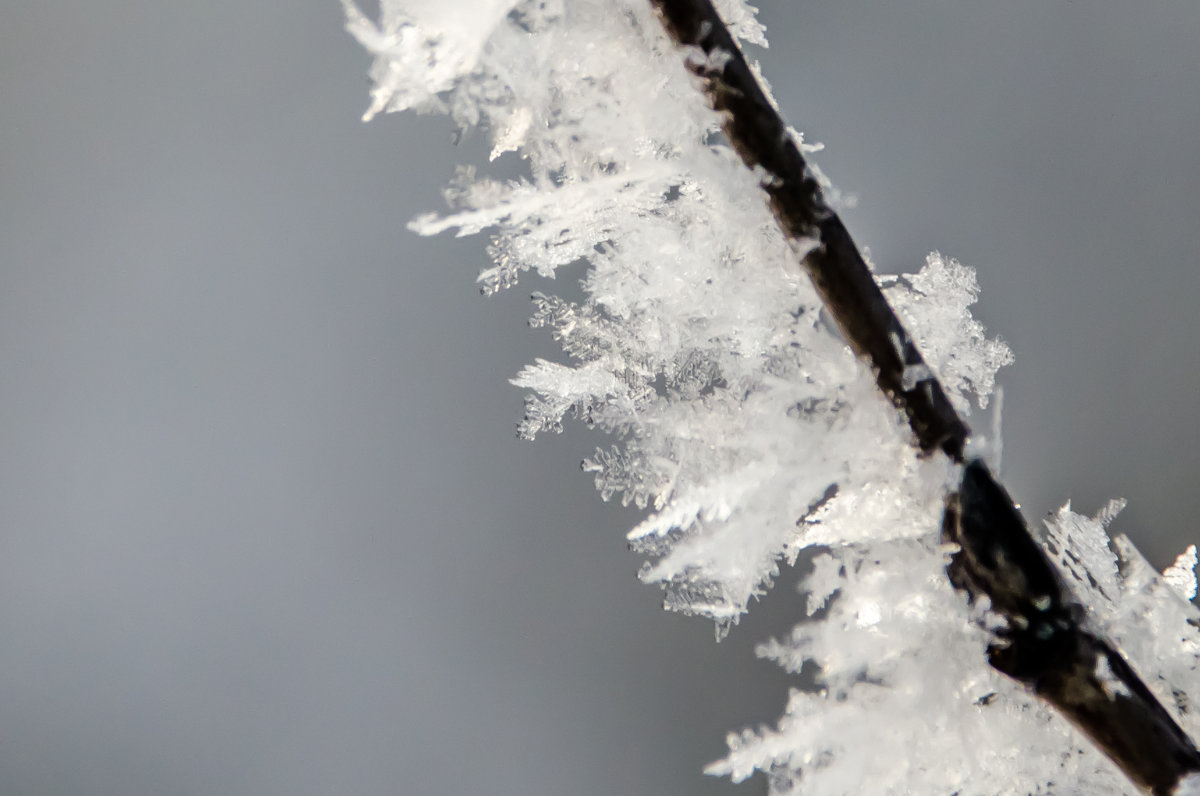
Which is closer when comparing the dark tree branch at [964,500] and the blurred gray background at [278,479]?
the dark tree branch at [964,500]

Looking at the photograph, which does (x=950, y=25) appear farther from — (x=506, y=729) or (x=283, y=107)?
(x=506, y=729)

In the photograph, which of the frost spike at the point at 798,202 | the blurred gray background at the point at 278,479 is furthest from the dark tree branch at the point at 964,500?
the blurred gray background at the point at 278,479

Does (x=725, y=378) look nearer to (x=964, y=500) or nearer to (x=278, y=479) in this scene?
(x=964, y=500)

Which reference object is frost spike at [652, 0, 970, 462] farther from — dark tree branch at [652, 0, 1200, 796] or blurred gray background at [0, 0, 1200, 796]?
blurred gray background at [0, 0, 1200, 796]

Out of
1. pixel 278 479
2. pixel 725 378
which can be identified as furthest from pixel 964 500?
pixel 278 479

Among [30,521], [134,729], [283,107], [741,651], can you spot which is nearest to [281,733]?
[134,729]

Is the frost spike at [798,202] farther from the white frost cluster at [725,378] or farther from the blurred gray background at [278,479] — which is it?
the blurred gray background at [278,479]

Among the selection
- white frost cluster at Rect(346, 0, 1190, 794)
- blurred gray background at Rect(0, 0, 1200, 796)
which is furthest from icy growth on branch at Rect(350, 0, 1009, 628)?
blurred gray background at Rect(0, 0, 1200, 796)
